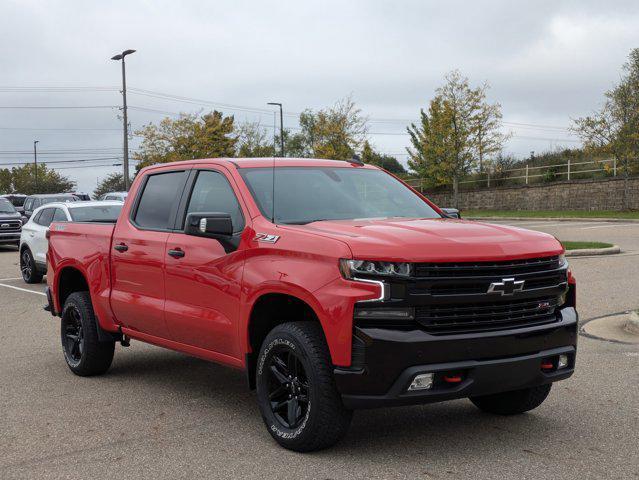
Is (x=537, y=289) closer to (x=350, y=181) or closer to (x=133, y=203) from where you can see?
(x=350, y=181)

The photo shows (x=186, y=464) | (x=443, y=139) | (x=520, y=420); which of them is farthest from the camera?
(x=443, y=139)

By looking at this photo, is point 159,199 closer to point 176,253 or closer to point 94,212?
point 176,253

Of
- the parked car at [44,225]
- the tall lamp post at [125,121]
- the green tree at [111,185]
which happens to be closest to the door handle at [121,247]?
the parked car at [44,225]

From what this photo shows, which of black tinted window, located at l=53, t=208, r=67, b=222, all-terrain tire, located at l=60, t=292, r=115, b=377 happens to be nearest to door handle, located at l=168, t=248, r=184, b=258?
all-terrain tire, located at l=60, t=292, r=115, b=377

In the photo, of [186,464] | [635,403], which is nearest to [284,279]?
[186,464]

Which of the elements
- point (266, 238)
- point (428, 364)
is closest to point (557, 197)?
point (266, 238)

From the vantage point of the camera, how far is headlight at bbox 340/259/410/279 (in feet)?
15.1

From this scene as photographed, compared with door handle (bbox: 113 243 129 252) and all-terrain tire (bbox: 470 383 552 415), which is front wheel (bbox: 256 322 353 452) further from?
door handle (bbox: 113 243 129 252)

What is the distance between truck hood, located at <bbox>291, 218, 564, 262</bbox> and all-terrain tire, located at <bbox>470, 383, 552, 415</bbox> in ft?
3.60

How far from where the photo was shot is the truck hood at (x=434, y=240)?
4641 millimetres

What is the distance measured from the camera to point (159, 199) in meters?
6.74

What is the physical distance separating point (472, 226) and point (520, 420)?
4.84 ft

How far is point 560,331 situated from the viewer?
510cm

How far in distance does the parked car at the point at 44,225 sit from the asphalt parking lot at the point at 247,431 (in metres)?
8.13
